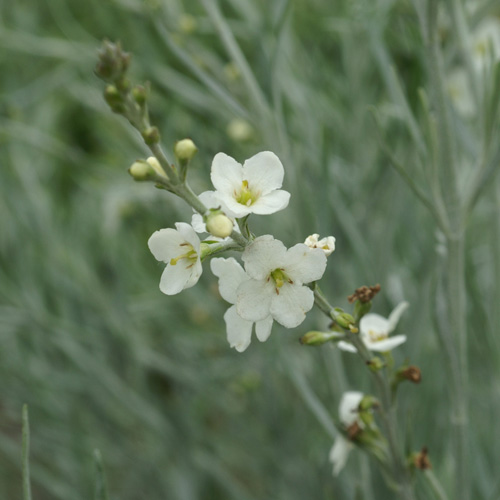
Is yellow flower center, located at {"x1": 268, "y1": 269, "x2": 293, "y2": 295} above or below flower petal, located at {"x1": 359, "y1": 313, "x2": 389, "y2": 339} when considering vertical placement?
below

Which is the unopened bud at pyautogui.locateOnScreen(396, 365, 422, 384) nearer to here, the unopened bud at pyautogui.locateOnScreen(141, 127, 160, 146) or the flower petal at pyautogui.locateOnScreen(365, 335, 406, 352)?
the flower petal at pyautogui.locateOnScreen(365, 335, 406, 352)

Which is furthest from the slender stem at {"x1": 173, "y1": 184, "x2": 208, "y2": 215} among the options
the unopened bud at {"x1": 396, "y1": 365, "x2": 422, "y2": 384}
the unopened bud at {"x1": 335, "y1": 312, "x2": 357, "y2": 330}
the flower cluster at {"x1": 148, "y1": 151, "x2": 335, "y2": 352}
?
the unopened bud at {"x1": 396, "y1": 365, "x2": 422, "y2": 384}

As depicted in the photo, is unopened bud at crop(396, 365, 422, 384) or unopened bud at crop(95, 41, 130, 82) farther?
unopened bud at crop(396, 365, 422, 384)

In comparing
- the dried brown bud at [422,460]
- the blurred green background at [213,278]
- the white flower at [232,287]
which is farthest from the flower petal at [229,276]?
the blurred green background at [213,278]

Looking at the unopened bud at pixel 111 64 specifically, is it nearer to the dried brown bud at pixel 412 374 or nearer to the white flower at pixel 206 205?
the white flower at pixel 206 205

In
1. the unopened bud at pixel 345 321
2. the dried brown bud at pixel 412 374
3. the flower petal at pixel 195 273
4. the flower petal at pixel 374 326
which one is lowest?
the dried brown bud at pixel 412 374

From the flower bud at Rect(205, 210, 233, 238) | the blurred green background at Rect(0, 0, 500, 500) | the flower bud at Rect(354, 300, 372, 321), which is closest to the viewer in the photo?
the flower bud at Rect(205, 210, 233, 238)

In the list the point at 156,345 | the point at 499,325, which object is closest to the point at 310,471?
the point at 499,325
